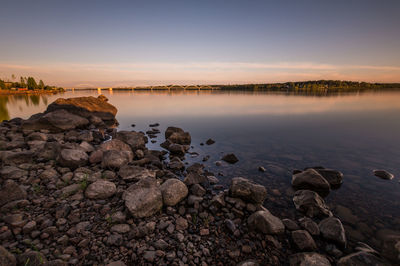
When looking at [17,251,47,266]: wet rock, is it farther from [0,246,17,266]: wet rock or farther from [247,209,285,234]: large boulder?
[247,209,285,234]: large boulder

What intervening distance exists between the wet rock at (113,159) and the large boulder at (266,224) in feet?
20.1

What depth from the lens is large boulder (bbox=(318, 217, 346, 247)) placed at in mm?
4777

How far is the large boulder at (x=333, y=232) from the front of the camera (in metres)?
4.78

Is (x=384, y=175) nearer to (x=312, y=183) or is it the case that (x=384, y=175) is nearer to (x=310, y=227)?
(x=312, y=183)

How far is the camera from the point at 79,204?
5.11m

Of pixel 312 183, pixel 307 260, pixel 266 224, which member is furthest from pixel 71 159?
pixel 312 183

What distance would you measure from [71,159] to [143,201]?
4.55 m

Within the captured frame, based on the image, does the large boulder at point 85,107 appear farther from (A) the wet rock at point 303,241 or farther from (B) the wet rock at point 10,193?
(A) the wet rock at point 303,241

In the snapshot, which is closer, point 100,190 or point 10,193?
point 10,193

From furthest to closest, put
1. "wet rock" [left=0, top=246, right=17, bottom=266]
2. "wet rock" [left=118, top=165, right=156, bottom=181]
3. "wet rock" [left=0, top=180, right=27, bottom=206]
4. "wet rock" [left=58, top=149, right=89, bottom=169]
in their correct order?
"wet rock" [left=58, top=149, right=89, bottom=169] < "wet rock" [left=118, top=165, right=156, bottom=181] < "wet rock" [left=0, top=180, right=27, bottom=206] < "wet rock" [left=0, top=246, right=17, bottom=266]

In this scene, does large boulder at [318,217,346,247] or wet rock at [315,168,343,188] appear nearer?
large boulder at [318,217,346,247]

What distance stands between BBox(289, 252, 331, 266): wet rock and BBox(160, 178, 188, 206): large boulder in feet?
11.4

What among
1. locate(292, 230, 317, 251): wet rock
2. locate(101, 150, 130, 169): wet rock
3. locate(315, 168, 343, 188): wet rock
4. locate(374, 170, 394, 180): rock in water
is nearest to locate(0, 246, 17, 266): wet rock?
locate(101, 150, 130, 169): wet rock

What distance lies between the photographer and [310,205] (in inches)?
245
